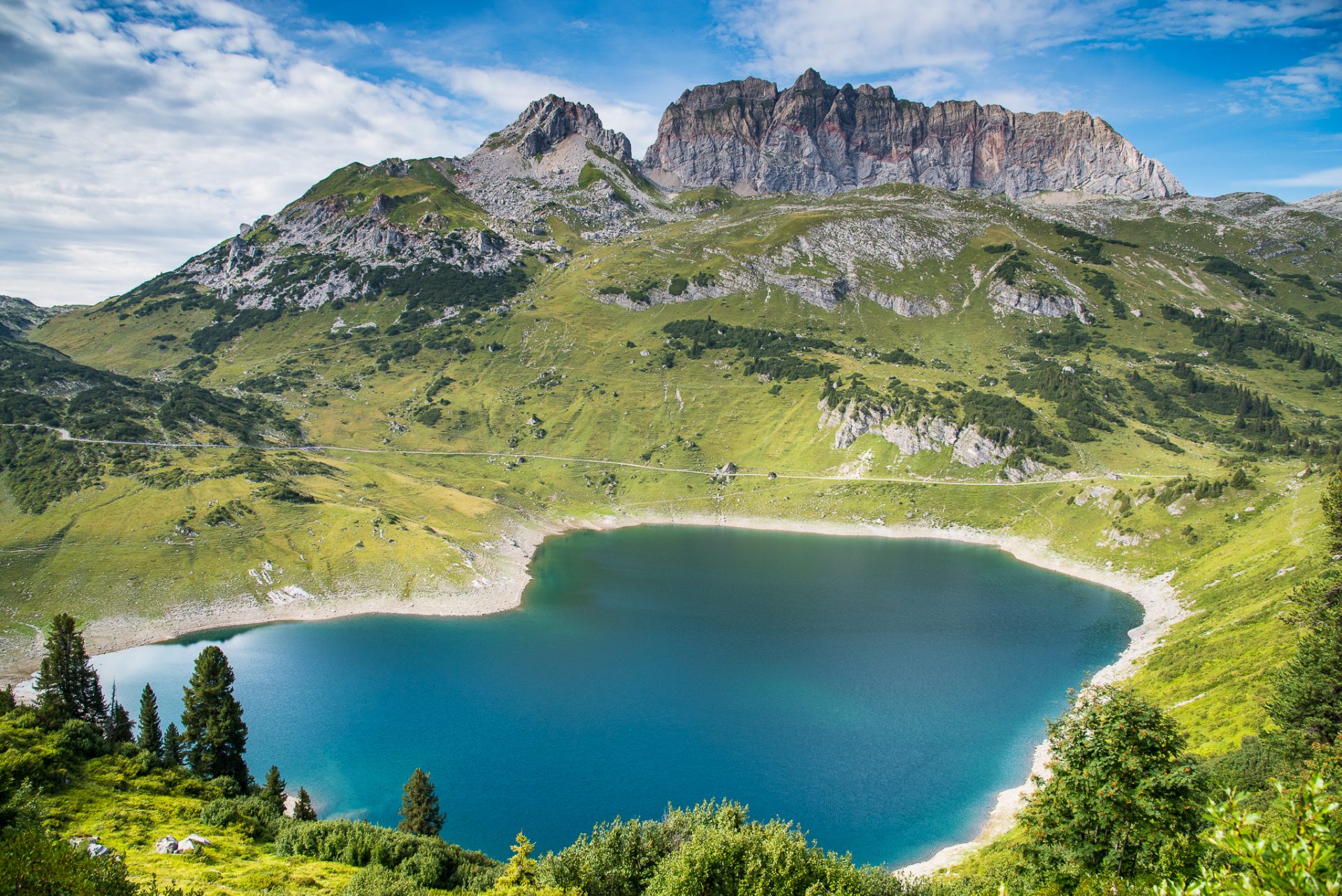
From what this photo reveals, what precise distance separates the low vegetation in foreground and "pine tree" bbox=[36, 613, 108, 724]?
2.26ft

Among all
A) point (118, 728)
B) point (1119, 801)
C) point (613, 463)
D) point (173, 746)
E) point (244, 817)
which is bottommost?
point (173, 746)

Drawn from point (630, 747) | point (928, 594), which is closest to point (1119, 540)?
point (928, 594)

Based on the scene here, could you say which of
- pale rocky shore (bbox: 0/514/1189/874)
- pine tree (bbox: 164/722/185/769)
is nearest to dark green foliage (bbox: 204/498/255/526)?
pale rocky shore (bbox: 0/514/1189/874)

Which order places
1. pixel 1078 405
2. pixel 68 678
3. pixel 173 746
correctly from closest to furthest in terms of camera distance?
pixel 173 746
pixel 68 678
pixel 1078 405

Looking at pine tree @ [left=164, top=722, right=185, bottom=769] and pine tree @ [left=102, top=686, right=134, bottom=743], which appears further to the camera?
pine tree @ [left=102, top=686, right=134, bottom=743]

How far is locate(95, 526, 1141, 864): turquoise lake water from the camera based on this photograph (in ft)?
178

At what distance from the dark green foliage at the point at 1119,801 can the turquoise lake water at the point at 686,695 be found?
26.3m

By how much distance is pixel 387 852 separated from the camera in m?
36.4

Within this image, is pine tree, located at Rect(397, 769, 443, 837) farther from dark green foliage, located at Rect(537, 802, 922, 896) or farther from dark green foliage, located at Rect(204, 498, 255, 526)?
dark green foliage, located at Rect(204, 498, 255, 526)

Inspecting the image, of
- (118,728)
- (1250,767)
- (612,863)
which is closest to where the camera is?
(612,863)

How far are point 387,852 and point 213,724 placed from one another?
26.5 m

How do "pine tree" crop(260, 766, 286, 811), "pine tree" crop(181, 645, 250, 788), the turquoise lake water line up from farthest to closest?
the turquoise lake water < "pine tree" crop(181, 645, 250, 788) < "pine tree" crop(260, 766, 286, 811)

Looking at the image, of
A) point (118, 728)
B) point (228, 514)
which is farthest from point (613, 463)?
point (118, 728)

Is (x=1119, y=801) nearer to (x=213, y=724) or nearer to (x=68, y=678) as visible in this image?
(x=213, y=724)
